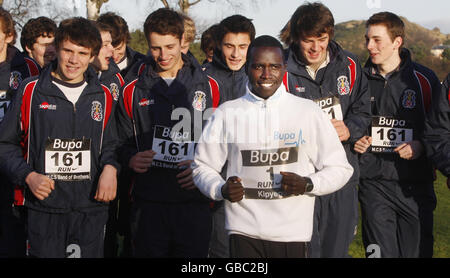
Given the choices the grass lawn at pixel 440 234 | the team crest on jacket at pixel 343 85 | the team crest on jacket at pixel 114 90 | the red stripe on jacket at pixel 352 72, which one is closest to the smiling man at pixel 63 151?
the team crest on jacket at pixel 114 90

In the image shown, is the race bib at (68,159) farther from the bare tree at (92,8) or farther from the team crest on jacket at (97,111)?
the bare tree at (92,8)

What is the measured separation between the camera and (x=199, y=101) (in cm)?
452

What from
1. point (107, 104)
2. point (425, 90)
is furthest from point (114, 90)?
point (425, 90)

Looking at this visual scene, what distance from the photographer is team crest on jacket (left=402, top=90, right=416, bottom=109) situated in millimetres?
5004

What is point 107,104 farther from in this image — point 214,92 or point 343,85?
point 343,85

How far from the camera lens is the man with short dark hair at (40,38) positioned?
18.9ft

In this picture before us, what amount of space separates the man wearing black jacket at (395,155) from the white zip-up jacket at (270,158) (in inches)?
62.3

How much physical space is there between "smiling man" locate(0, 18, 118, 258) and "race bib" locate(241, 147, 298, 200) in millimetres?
1435

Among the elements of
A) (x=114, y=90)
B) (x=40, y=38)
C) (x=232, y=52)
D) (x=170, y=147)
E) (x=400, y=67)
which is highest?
(x=40, y=38)

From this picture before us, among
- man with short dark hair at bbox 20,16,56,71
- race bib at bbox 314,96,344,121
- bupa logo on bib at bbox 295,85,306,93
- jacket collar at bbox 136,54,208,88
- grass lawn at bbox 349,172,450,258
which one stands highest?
man with short dark hair at bbox 20,16,56,71

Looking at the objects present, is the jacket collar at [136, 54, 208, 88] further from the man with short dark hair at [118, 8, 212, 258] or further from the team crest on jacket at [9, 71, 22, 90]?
the team crest on jacket at [9, 71, 22, 90]

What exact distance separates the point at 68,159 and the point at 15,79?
54.5 inches

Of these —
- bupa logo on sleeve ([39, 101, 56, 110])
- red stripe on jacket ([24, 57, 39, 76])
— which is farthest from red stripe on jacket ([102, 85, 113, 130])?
red stripe on jacket ([24, 57, 39, 76])

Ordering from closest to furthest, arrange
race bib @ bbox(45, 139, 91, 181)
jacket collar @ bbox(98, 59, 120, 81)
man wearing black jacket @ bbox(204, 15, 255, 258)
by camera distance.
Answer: race bib @ bbox(45, 139, 91, 181) < man wearing black jacket @ bbox(204, 15, 255, 258) < jacket collar @ bbox(98, 59, 120, 81)
